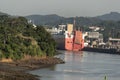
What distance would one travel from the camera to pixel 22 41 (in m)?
53.1

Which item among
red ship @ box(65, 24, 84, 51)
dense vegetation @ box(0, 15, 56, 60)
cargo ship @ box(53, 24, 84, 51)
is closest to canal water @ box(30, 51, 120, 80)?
dense vegetation @ box(0, 15, 56, 60)

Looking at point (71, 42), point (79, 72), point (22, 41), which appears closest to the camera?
point (79, 72)

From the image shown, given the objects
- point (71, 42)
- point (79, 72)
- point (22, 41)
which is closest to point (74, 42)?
point (71, 42)

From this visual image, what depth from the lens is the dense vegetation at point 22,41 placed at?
47.0 m

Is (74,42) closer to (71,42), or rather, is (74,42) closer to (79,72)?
(71,42)

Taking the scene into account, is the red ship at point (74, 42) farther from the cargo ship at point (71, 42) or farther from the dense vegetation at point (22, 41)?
the dense vegetation at point (22, 41)

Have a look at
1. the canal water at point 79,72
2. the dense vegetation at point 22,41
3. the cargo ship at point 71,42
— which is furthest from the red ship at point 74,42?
the canal water at point 79,72

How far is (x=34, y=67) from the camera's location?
44.9 meters

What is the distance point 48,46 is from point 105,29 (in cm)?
13908

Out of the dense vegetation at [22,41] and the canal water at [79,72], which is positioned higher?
the dense vegetation at [22,41]

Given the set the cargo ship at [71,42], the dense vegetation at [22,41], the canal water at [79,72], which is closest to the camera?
the canal water at [79,72]

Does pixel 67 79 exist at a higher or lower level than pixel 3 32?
lower

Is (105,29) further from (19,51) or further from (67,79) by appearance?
(67,79)

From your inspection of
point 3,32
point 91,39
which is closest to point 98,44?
point 91,39
